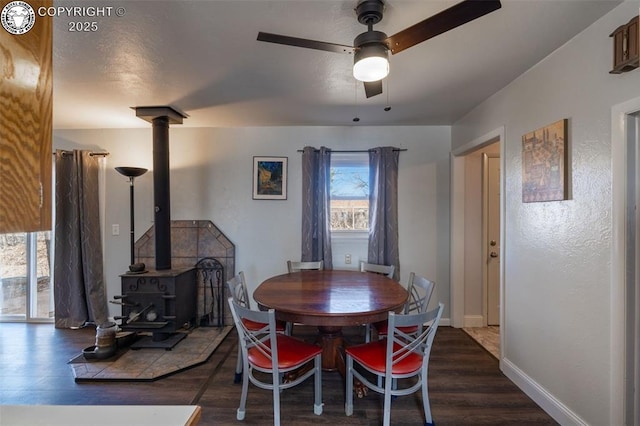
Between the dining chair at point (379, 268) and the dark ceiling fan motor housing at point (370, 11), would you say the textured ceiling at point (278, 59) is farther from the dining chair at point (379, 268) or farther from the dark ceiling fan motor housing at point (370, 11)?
the dining chair at point (379, 268)

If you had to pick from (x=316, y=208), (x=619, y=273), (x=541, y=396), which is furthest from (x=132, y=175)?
(x=541, y=396)

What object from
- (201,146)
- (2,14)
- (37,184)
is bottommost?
(37,184)

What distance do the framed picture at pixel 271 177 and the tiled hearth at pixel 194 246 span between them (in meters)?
0.78

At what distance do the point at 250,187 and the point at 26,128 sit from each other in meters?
3.06

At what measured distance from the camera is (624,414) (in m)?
1.50

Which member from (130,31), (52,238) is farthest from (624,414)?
(52,238)

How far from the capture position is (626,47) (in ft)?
4.63

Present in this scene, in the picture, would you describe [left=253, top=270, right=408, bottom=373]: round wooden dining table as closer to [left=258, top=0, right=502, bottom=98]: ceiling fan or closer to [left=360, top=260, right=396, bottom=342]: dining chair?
[left=360, top=260, right=396, bottom=342]: dining chair

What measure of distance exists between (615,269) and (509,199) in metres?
1.00

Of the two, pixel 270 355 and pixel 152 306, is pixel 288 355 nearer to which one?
pixel 270 355

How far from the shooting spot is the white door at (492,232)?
3.41 meters

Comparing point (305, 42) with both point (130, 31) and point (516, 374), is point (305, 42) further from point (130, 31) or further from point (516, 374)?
point (516, 374)

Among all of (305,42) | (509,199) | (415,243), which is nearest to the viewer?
(305,42)

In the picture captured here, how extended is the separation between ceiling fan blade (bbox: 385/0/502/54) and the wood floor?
7.58 feet
